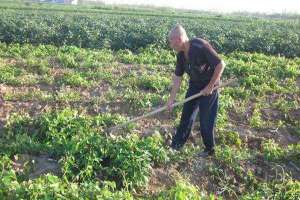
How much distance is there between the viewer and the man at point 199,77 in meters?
6.05

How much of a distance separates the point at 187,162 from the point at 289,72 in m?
6.09

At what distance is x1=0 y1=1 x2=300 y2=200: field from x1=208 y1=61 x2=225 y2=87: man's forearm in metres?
1.08

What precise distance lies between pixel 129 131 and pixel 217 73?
1.85 metres

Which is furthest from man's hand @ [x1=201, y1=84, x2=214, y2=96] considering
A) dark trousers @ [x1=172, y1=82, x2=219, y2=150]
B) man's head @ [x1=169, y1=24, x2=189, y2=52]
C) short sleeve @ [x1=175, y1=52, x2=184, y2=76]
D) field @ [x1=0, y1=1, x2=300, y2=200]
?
field @ [x1=0, y1=1, x2=300, y2=200]

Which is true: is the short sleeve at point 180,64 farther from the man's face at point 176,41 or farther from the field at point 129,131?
the field at point 129,131

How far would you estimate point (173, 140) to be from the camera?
6.85 m

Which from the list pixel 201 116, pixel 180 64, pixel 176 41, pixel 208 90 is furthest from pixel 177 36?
pixel 201 116

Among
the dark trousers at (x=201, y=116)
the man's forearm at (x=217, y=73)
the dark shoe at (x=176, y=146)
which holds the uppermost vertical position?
the man's forearm at (x=217, y=73)

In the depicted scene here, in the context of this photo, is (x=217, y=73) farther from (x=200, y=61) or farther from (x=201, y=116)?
(x=201, y=116)

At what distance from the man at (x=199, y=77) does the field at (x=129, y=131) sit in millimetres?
318

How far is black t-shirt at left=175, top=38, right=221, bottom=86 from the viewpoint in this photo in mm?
6051

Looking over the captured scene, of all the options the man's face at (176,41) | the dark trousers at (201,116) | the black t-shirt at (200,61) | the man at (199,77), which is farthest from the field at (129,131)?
the man's face at (176,41)

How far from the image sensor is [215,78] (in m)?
6.11

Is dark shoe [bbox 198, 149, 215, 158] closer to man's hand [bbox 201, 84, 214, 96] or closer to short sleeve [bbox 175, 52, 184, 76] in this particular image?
man's hand [bbox 201, 84, 214, 96]
